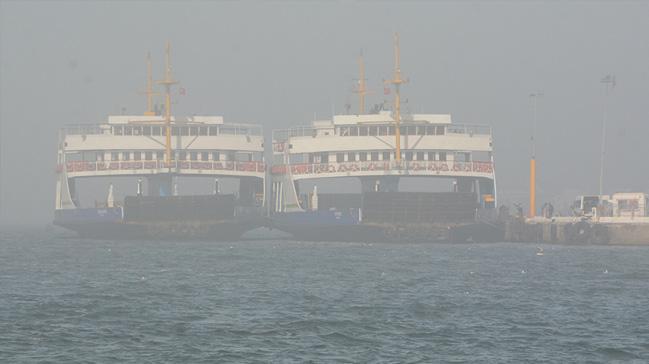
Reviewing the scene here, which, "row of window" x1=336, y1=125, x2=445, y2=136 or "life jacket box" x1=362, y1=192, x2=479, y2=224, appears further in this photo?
"row of window" x1=336, y1=125, x2=445, y2=136

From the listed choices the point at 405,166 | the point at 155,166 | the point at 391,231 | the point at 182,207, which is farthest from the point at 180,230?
the point at 405,166

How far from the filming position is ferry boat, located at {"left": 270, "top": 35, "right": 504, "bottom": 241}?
309ft

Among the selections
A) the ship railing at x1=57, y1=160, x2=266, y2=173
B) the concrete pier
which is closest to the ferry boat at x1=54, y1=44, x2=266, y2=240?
the ship railing at x1=57, y1=160, x2=266, y2=173

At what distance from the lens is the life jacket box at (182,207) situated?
100125 millimetres

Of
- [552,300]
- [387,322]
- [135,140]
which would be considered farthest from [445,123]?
[387,322]

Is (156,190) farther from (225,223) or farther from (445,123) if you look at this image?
(445,123)

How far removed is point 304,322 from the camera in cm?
3794

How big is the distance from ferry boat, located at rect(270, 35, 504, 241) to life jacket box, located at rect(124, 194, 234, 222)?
5.77 metres

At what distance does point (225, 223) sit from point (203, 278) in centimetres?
4528

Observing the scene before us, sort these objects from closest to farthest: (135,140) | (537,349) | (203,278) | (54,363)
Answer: (54,363) → (537,349) → (203,278) → (135,140)

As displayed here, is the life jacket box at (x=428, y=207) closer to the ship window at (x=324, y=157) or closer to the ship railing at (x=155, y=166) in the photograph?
the ship window at (x=324, y=157)

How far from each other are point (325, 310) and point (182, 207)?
198 ft

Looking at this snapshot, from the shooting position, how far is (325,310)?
41.3 m

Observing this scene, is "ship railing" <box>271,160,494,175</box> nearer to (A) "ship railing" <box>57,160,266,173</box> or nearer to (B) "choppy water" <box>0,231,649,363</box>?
(A) "ship railing" <box>57,160,266,173</box>
